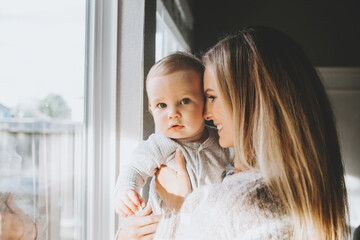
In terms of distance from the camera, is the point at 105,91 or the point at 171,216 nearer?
the point at 171,216

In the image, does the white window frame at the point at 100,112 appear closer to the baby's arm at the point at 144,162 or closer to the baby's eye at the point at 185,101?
the baby's arm at the point at 144,162

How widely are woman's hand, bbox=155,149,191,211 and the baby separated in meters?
0.02

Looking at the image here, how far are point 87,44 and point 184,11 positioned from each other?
86 centimetres

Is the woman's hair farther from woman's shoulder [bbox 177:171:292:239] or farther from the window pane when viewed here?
the window pane

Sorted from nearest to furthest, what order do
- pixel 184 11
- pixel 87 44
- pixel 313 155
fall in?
pixel 313 155 → pixel 87 44 → pixel 184 11

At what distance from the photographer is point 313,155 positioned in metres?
0.64

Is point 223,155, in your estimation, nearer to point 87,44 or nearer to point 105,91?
point 105,91

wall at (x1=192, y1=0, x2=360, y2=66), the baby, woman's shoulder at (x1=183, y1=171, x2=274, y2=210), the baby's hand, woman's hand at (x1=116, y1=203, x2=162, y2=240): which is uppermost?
wall at (x1=192, y1=0, x2=360, y2=66)

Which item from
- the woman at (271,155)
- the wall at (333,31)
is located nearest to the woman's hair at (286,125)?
the woman at (271,155)

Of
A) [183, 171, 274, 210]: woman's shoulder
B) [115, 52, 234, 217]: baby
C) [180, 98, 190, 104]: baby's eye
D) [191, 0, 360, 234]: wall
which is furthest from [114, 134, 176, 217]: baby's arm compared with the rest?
[191, 0, 360, 234]: wall

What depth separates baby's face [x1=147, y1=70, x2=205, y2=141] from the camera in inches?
31.9

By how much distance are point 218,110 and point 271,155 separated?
0.20m

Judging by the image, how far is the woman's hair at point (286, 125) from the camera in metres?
0.62

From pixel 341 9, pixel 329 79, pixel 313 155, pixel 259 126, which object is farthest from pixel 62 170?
pixel 341 9
